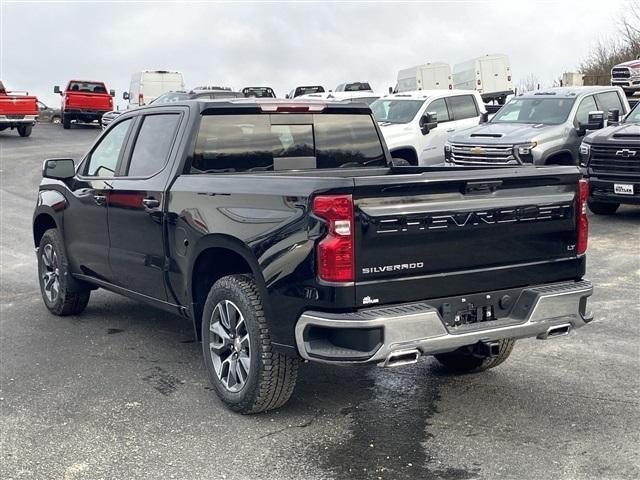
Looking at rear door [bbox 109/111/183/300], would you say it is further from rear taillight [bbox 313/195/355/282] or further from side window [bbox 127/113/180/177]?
rear taillight [bbox 313/195/355/282]

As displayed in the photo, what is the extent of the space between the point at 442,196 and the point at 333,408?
A: 5.09 ft

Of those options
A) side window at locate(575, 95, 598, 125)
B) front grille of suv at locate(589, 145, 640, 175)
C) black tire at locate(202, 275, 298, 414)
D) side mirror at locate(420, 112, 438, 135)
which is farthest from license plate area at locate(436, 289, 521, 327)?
side mirror at locate(420, 112, 438, 135)

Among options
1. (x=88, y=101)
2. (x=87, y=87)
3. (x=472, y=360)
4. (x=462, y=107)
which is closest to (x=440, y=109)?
(x=462, y=107)

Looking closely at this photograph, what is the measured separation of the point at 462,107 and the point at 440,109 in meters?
0.60

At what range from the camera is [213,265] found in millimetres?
5668

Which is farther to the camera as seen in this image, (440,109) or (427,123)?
(440,109)

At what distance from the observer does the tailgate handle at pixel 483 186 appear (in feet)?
15.8

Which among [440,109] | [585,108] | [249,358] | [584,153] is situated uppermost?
[585,108]

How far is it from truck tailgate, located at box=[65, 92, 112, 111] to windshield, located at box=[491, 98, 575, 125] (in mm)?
24020

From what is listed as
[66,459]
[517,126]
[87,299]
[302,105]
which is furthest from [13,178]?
[66,459]

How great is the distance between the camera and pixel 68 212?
7.46 metres

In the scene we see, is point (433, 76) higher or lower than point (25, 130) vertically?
higher

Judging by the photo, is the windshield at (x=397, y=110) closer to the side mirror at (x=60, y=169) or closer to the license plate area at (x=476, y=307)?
the side mirror at (x=60, y=169)

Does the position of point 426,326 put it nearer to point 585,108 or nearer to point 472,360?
point 472,360
